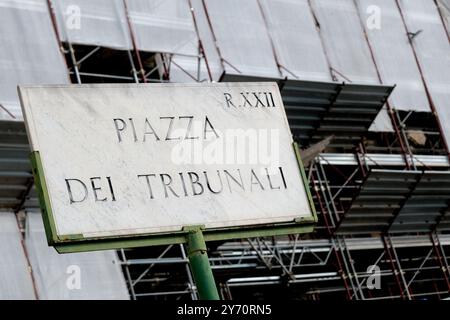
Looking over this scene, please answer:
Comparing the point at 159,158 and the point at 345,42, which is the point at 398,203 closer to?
the point at 345,42

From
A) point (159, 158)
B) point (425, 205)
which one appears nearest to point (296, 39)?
point (425, 205)

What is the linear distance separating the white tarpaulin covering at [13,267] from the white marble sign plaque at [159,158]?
914 cm

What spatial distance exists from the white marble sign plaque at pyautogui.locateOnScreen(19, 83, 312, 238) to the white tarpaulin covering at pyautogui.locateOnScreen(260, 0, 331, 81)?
13.0m

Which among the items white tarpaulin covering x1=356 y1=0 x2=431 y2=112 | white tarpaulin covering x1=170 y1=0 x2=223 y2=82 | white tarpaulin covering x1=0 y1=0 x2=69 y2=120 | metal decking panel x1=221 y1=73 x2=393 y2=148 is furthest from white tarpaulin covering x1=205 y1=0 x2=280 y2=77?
white tarpaulin covering x1=0 y1=0 x2=69 y2=120

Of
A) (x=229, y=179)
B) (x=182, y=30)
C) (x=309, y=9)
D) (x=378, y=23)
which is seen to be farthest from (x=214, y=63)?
(x=229, y=179)

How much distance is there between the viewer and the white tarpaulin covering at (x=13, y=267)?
49.0ft

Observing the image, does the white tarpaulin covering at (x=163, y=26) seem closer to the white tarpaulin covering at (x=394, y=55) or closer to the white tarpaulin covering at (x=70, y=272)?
the white tarpaulin covering at (x=70, y=272)

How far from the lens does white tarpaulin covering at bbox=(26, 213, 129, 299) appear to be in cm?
1527

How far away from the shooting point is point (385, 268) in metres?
21.3

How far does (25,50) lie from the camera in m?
16.1

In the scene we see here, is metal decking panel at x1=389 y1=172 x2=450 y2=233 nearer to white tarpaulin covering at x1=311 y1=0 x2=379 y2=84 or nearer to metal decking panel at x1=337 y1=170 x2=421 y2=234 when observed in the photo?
metal decking panel at x1=337 y1=170 x2=421 y2=234

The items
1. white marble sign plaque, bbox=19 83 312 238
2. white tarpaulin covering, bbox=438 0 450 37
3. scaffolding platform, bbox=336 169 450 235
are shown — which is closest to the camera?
white marble sign plaque, bbox=19 83 312 238

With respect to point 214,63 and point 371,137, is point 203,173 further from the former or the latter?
point 371,137

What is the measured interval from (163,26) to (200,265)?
1250 cm
